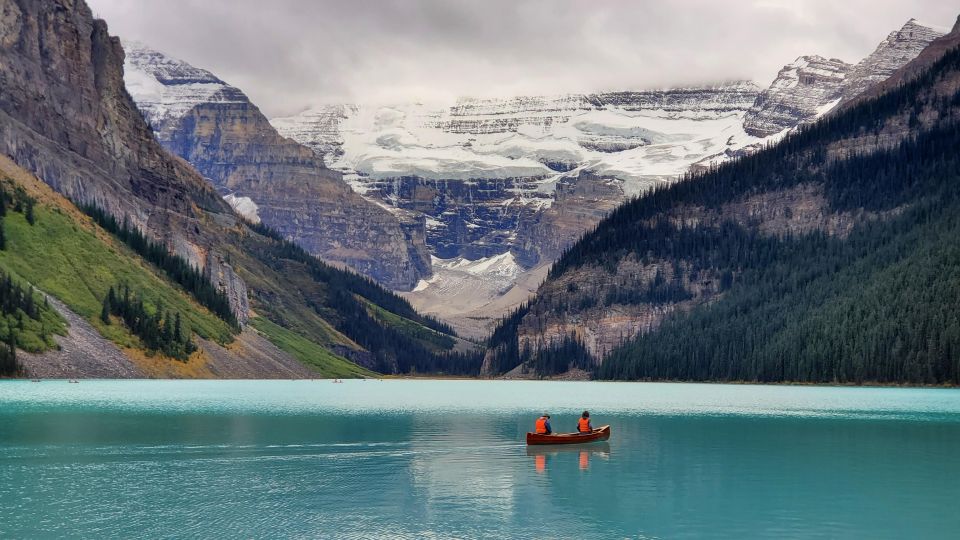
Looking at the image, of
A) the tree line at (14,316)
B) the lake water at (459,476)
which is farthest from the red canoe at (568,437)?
the tree line at (14,316)

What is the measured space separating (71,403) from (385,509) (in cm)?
8304

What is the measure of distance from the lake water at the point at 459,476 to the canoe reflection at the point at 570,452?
312 mm

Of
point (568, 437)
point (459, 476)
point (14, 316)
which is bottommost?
point (459, 476)


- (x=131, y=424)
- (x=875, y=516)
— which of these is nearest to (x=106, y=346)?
(x=131, y=424)

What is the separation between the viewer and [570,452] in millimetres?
85312

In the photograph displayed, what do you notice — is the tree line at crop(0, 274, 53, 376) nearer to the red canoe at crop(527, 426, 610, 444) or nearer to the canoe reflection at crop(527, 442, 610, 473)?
the red canoe at crop(527, 426, 610, 444)

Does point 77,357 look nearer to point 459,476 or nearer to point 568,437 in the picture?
point 568,437

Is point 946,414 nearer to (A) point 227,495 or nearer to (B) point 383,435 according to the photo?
(B) point 383,435

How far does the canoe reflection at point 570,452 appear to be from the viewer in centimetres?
7868

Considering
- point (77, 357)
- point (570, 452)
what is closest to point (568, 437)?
point (570, 452)

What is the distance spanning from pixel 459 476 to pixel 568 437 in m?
19.4

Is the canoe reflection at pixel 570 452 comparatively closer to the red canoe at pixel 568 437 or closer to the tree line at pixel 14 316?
the red canoe at pixel 568 437

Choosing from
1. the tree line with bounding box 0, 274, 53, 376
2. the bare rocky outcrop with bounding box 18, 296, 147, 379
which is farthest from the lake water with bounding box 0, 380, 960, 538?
the bare rocky outcrop with bounding box 18, 296, 147, 379

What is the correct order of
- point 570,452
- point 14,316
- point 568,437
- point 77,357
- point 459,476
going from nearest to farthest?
point 459,476, point 570,452, point 568,437, point 14,316, point 77,357
